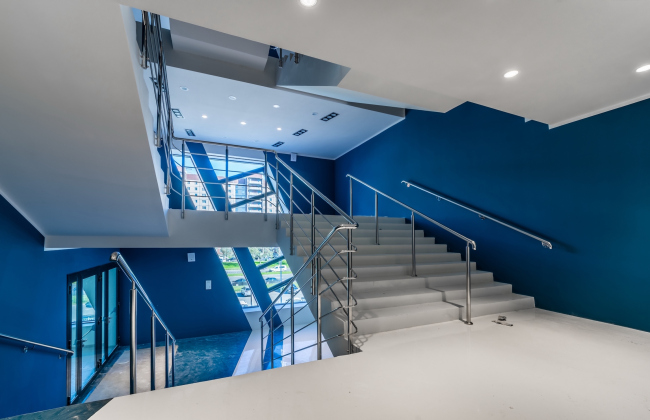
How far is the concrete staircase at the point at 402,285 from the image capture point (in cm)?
256

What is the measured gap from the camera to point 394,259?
364 cm

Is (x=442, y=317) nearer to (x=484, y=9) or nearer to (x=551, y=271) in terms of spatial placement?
(x=551, y=271)

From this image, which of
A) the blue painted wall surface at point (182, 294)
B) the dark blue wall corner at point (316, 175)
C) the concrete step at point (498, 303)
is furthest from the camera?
the dark blue wall corner at point (316, 175)

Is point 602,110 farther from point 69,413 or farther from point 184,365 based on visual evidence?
point 184,365

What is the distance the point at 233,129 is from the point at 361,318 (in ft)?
15.8

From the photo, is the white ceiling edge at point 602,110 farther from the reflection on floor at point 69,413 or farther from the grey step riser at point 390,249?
the reflection on floor at point 69,413

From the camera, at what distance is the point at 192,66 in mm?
3881

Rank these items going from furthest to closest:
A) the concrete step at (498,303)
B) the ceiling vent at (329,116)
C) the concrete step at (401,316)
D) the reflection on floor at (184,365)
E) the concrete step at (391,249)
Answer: the ceiling vent at (329,116)
the reflection on floor at (184,365)
the concrete step at (391,249)
the concrete step at (498,303)
the concrete step at (401,316)

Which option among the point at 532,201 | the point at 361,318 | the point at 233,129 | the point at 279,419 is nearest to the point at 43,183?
the point at 279,419

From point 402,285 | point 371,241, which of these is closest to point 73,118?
point 402,285

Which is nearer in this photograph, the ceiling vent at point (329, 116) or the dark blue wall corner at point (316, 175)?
the ceiling vent at point (329, 116)

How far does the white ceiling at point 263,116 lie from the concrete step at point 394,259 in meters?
2.51

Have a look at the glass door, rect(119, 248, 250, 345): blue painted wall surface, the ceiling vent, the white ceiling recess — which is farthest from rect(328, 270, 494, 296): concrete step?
rect(119, 248, 250, 345): blue painted wall surface

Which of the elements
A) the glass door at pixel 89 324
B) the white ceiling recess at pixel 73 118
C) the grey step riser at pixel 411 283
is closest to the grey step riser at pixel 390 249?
the grey step riser at pixel 411 283
